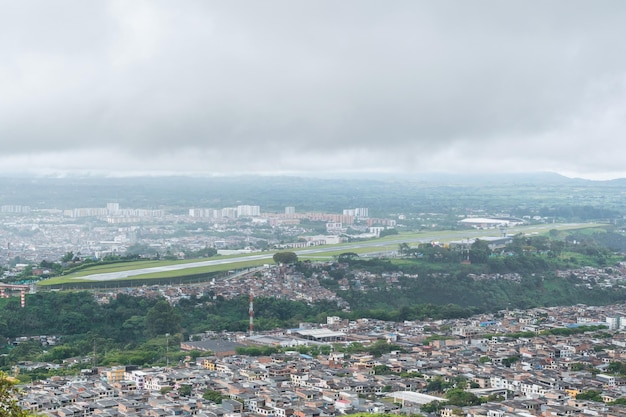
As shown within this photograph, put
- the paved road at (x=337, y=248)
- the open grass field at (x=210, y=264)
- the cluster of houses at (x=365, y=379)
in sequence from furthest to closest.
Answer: the paved road at (x=337, y=248)
the open grass field at (x=210, y=264)
the cluster of houses at (x=365, y=379)

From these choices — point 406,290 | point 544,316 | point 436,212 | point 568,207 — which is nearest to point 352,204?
point 436,212

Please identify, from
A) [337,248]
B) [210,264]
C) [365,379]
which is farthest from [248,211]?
[365,379]

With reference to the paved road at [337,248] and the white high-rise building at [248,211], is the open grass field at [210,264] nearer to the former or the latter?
the paved road at [337,248]

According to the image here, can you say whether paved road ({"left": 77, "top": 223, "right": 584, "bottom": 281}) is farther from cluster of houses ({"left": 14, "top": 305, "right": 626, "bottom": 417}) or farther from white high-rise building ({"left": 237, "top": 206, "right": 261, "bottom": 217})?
white high-rise building ({"left": 237, "top": 206, "right": 261, "bottom": 217})

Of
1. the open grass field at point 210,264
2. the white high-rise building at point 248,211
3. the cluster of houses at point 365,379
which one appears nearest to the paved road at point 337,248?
the open grass field at point 210,264

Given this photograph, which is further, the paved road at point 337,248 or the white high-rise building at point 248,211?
the white high-rise building at point 248,211

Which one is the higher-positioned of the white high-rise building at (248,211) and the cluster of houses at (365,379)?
the white high-rise building at (248,211)

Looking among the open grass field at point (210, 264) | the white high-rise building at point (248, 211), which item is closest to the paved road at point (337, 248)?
the open grass field at point (210, 264)

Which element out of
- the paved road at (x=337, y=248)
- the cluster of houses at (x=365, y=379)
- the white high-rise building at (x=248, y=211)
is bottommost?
the cluster of houses at (x=365, y=379)

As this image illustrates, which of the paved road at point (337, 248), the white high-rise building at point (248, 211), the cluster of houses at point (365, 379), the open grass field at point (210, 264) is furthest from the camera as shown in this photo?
the white high-rise building at point (248, 211)
